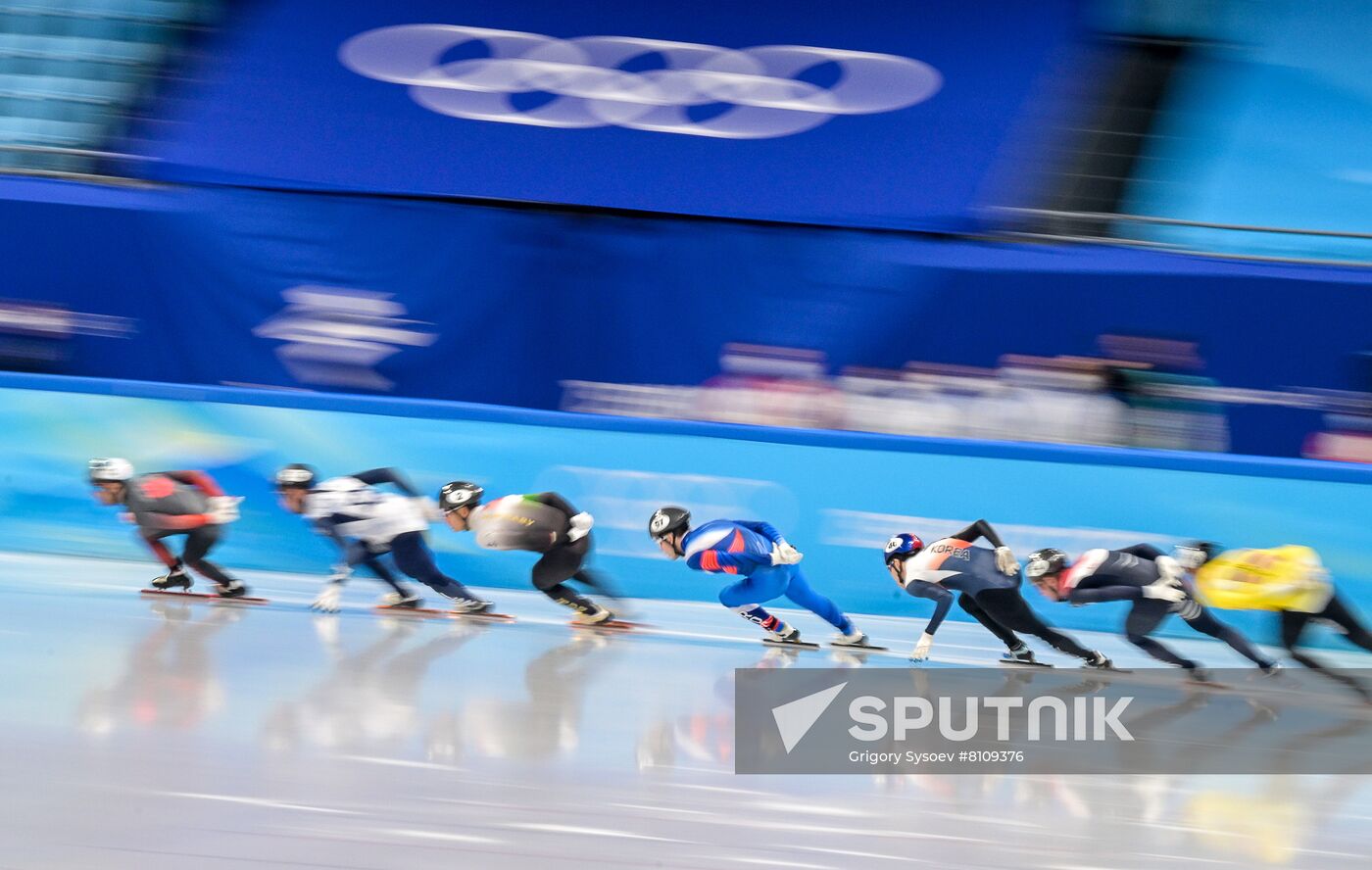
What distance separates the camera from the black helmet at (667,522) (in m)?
6.74

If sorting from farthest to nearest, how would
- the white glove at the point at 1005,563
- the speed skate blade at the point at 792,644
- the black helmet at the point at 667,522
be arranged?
the speed skate blade at the point at 792,644 < the black helmet at the point at 667,522 < the white glove at the point at 1005,563

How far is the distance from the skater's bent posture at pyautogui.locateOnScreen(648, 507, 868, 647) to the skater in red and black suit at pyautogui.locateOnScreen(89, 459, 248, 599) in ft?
8.70

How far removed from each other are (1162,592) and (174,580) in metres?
5.50

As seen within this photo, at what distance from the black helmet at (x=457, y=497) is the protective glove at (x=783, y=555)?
68.4 inches

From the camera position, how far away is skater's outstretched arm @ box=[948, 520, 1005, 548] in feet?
22.2

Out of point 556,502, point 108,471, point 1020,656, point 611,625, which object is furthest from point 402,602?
point 1020,656

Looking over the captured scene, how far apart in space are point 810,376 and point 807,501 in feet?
3.60

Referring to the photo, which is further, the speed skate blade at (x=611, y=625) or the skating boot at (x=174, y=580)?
the skating boot at (x=174, y=580)

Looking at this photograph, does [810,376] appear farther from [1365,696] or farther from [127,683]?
[127,683]

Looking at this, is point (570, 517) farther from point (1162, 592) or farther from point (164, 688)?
point (1162, 592)

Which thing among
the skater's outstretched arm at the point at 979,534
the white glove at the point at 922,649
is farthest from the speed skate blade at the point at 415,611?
the skater's outstretched arm at the point at 979,534

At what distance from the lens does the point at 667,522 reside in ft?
22.1
